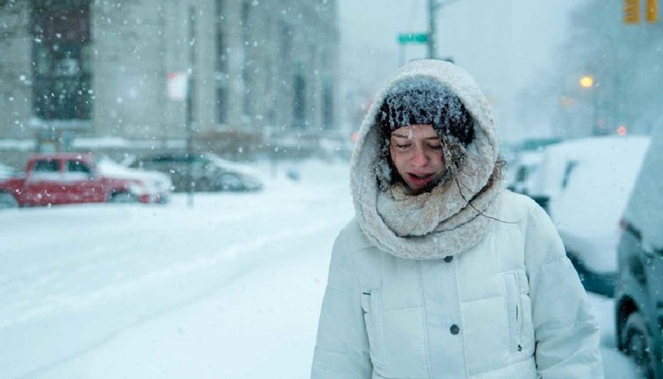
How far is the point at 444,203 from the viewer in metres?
1.83

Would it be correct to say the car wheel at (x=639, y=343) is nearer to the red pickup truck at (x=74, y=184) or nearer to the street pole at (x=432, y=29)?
the street pole at (x=432, y=29)

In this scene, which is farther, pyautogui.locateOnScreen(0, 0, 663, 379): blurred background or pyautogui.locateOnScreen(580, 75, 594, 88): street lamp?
pyautogui.locateOnScreen(580, 75, 594, 88): street lamp

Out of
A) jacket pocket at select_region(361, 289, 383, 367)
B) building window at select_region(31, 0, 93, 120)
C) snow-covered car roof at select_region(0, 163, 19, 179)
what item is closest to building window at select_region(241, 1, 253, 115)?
snow-covered car roof at select_region(0, 163, 19, 179)

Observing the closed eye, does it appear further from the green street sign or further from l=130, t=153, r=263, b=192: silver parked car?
l=130, t=153, r=263, b=192: silver parked car

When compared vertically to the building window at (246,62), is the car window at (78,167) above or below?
below

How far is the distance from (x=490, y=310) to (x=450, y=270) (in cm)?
15

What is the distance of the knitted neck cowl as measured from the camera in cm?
178

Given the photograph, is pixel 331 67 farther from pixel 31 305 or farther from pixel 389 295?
pixel 389 295

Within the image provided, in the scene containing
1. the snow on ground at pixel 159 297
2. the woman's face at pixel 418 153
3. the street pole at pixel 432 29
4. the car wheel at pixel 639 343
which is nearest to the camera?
the woman's face at pixel 418 153

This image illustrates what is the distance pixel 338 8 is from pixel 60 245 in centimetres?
4123

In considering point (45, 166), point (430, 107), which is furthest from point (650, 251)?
point (45, 166)

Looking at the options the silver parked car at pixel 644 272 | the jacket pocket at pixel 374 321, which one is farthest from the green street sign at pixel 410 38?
the jacket pocket at pixel 374 321

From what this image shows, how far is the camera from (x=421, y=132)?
1.86 meters

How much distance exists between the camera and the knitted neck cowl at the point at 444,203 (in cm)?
178
